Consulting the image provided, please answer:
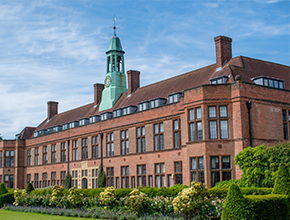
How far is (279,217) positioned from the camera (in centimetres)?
1410

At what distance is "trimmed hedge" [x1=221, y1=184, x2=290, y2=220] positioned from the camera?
42.8 ft

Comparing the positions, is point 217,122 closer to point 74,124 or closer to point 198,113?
point 198,113

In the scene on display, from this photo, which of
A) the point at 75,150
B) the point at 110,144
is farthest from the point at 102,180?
the point at 75,150

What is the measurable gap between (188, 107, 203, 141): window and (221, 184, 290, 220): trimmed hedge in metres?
11.2

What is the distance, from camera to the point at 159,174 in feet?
101

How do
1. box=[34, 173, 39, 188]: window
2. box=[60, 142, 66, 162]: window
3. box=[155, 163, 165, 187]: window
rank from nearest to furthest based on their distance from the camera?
box=[155, 163, 165, 187]: window, box=[60, 142, 66, 162]: window, box=[34, 173, 39, 188]: window

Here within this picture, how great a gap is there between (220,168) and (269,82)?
844cm

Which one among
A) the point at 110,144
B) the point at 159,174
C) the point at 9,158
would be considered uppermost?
the point at 110,144

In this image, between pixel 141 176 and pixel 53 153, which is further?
pixel 53 153

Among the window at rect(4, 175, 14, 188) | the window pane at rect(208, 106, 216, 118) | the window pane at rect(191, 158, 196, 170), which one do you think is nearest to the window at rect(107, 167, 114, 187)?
the window pane at rect(191, 158, 196, 170)

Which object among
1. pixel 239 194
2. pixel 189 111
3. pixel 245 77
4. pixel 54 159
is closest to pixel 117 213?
pixel 239 194

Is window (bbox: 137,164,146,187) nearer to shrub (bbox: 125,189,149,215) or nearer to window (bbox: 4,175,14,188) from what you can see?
shrub (bbox: 125,189,149,215)

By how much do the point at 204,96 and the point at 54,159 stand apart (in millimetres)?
28156

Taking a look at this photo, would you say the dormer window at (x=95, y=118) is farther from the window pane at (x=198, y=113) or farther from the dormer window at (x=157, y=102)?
the window pane at (x=198, y=113)
